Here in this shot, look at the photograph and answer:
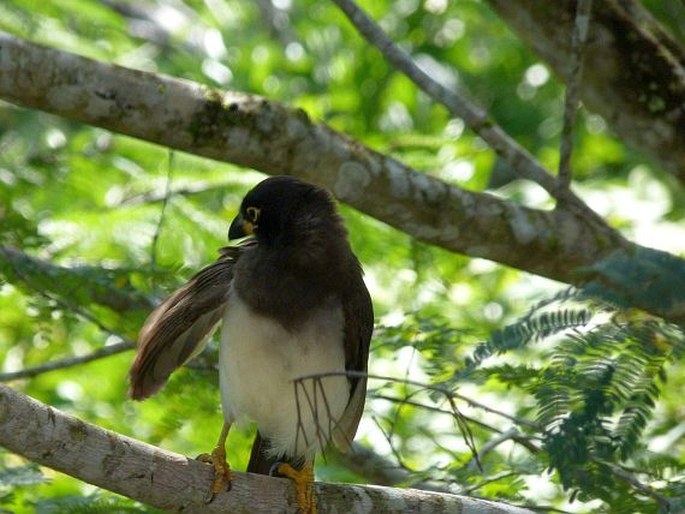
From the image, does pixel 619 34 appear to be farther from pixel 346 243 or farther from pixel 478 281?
pixel 478 281

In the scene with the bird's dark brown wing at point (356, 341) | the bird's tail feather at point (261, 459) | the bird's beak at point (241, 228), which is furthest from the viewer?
the bird's tail feather at point (261, 459)

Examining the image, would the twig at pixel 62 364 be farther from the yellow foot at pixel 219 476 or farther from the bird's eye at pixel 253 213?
the yellow foot at pixel 219 476

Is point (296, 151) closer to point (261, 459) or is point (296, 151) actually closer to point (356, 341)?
point (356, 341)

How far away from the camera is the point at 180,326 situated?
4.98m

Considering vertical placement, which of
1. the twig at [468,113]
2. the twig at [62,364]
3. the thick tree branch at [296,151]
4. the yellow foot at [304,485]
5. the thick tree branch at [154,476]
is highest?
the twig at [468,113]

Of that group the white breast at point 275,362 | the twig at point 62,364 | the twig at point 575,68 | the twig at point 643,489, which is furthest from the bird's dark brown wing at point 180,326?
the twig at point 643,489

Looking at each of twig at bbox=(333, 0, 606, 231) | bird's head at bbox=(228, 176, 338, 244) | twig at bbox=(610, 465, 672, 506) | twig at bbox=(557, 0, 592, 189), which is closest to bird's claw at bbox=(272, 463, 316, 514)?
bird's head at bbox=(228, 176, 338, 244)

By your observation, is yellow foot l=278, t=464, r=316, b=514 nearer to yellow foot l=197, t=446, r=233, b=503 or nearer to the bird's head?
yellow foot l=197, t=446, r=233, b=503

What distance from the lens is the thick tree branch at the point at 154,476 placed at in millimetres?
3699

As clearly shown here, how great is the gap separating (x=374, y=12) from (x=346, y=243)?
15.8 ft

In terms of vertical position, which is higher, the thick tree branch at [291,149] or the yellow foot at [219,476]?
the thick tree branch at [291,149]

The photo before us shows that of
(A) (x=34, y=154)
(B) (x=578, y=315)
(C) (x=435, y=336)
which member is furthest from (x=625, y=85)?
(A) (x=34, y=154)

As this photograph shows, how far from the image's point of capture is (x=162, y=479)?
159 inches

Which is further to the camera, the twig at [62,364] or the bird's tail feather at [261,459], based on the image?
the twig at [62,364]
